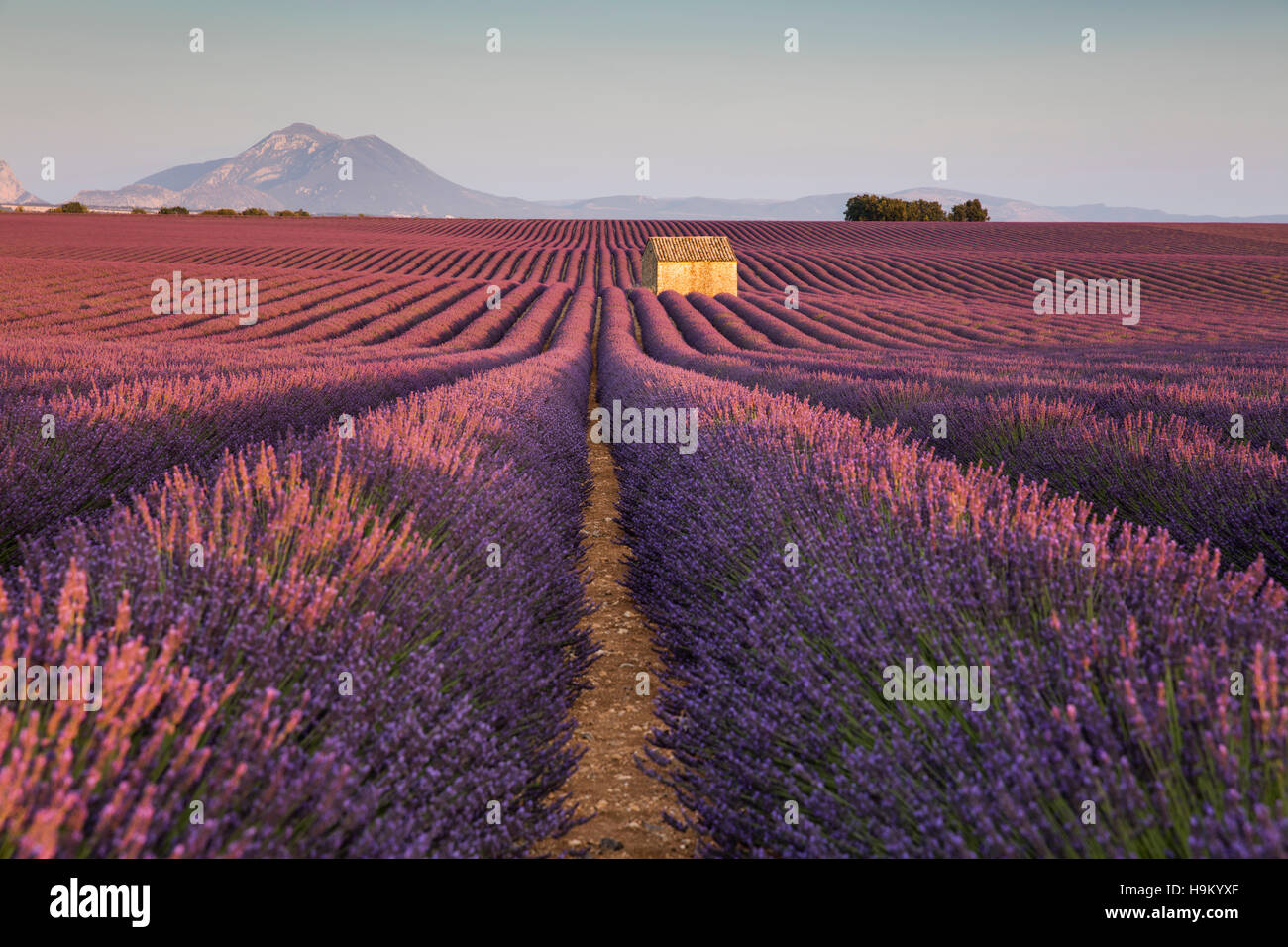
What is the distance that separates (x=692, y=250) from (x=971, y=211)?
148 ft

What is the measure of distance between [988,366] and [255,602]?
9760 millimetres

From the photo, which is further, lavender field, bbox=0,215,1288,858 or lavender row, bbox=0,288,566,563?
lavender row, bbox=0,288,566,563

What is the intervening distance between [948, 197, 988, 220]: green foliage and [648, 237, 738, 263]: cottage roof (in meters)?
43.2

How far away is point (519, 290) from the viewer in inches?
981

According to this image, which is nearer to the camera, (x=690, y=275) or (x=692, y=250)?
(x=690, y=275)

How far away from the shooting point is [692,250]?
29312mm

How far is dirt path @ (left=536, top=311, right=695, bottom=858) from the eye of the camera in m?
2.10

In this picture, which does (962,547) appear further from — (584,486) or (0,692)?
(584,486)

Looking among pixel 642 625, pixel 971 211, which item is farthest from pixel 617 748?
pixel 971 211

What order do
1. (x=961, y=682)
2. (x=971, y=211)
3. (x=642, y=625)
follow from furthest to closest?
(x=971, y=211)
(x=642, y=625)
(x=961, y=682)

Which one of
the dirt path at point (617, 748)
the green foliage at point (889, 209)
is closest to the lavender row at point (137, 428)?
the dirt path at point (617, 748)

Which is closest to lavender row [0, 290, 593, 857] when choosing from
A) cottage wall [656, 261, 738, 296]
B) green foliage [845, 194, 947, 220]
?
cottage wall [656, 261, 738, 296]

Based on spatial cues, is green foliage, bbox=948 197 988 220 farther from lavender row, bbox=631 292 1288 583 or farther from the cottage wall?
lavender row, bbox=631 292 1288 583

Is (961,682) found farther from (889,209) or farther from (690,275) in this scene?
(889,209)
